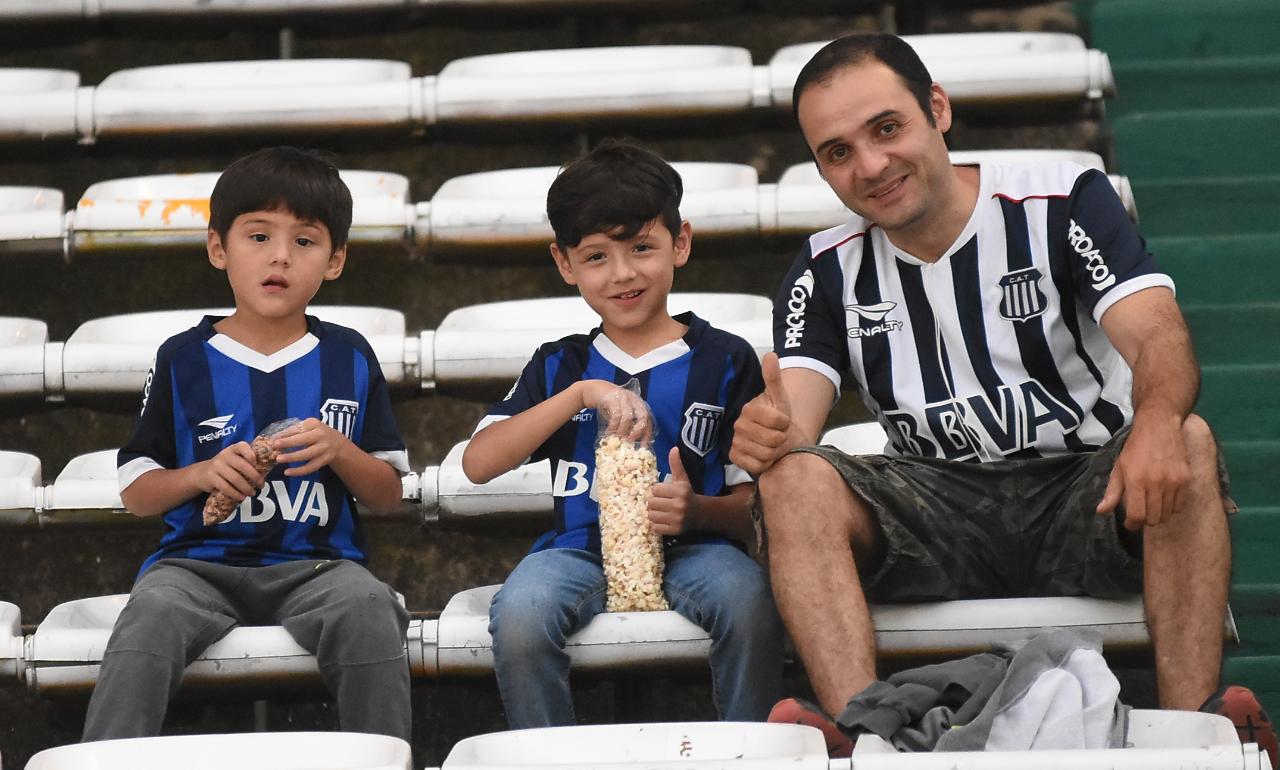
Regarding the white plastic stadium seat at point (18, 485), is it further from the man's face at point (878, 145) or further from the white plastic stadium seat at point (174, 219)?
the man's face at point (878, 145)

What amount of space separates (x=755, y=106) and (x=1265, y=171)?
2.82 ft

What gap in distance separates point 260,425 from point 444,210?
0.71m

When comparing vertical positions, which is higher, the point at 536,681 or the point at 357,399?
the point at 357,399

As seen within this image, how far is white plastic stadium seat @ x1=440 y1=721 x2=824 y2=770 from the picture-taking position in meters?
1.46

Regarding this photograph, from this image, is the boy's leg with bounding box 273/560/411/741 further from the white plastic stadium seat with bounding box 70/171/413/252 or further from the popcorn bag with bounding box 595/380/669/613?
the white plastic stadium seat with bounding box 70/171/413/252

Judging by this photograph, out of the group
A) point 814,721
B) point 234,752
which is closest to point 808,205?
point 814,721

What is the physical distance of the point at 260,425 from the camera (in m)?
2.20

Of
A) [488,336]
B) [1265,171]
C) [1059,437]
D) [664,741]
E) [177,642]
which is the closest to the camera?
[664,741]

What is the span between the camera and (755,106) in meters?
3.02

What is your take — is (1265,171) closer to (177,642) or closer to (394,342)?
(394,342)

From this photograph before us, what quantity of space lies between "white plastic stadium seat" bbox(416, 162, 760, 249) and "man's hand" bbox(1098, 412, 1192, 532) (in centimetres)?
105

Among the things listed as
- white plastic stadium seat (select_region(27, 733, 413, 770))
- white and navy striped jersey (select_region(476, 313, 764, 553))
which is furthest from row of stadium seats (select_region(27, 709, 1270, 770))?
white and navy striped jersey (select_region(476, 313, 764, 553))

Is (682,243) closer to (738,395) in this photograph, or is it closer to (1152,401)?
(738,395)

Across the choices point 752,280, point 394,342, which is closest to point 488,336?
point 394,342
